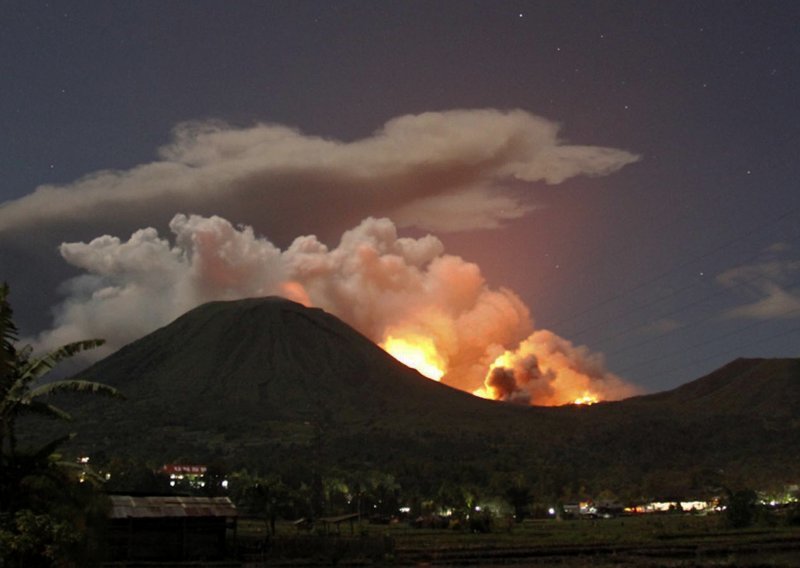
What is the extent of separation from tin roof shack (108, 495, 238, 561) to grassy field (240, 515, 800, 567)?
3631mm

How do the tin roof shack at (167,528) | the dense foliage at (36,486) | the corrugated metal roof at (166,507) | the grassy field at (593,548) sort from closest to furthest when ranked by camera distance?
the dense foliage at (36,486) → the grassy field at (593,548) → the corrugated metal roof at (166,507) → the tin roof shack at (167,528)

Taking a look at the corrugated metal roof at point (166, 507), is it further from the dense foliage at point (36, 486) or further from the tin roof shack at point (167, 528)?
the dense foliage at point (36, 486)

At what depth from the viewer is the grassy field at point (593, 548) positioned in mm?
45219

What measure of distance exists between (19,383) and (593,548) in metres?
35.7

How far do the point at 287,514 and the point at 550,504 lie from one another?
142 ft

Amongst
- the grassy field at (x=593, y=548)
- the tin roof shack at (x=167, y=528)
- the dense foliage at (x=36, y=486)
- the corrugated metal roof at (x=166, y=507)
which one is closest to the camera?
the dense foliage at (x=36, y=486)

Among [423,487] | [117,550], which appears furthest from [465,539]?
[423,487]

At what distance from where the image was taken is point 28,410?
2786 cm

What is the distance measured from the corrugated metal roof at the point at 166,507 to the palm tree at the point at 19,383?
19817 mm

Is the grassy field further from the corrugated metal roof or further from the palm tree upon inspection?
the palm tree

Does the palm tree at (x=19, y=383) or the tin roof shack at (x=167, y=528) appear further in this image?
the tin roof shack at (x=167, y=528)

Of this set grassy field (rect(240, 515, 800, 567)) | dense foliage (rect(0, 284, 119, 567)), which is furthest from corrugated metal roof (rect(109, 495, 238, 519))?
dense foliage (rect(0, 284, 119, 567))

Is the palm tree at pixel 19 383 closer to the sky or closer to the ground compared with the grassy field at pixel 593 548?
closer to the sky

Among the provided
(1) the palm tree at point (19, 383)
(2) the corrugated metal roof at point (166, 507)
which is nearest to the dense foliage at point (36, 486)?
(1) the palm tree at point (19, 383)
